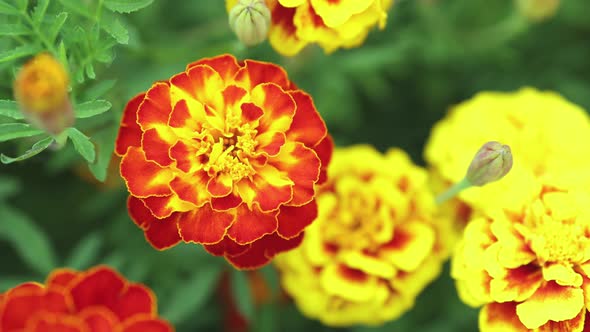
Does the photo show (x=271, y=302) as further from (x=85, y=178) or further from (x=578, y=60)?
→ (x=578, y=60)

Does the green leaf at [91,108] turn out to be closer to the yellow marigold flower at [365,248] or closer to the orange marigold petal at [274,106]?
the orange marigold petal at [274,106]

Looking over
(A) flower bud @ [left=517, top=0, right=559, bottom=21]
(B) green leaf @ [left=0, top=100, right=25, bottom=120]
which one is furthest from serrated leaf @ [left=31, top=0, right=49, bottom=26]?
(A) flower bud @ [left=517, top=0, right=559, bottom=21]

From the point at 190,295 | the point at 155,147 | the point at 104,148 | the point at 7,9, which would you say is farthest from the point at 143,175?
the point at 190,295

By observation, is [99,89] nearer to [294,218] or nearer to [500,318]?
[294,218]

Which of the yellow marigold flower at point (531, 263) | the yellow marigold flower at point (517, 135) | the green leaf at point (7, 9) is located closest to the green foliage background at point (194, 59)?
the green leaf at point (7, 9)

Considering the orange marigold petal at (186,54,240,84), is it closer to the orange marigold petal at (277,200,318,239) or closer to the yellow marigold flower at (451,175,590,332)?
the orange marigold petal at (277,200,318,239)

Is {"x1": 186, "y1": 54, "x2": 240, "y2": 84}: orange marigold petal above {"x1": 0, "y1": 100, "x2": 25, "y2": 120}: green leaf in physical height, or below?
above

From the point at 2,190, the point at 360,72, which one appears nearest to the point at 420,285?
the point at 360,72
